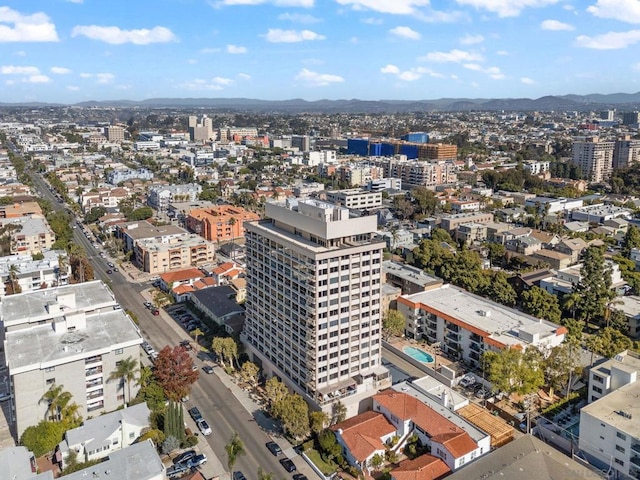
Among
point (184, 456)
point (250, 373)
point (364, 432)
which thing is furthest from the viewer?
point (250, 373)

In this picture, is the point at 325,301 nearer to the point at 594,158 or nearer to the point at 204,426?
the point at 204,426

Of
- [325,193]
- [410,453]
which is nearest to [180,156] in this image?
[325,193]

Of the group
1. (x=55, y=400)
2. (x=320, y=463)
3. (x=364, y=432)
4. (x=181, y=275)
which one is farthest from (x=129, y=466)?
A: (x=181, y=275)

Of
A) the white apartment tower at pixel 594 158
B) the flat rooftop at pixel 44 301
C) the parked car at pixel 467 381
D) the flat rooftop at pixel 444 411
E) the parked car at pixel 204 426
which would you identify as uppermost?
the white apartment tower at pixel 594 158

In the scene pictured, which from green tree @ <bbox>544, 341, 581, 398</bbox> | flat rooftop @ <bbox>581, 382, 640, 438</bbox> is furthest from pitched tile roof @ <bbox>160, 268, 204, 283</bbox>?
flat rooftop @ <bbox>581, 382, 640, 438</bbox>

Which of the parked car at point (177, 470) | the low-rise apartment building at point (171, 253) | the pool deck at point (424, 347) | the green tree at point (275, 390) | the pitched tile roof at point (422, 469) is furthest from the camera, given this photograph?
the low-rise apartment building at point (171, 253)

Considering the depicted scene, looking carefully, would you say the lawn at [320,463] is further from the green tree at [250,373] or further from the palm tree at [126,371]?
the palm tree at [126,371]

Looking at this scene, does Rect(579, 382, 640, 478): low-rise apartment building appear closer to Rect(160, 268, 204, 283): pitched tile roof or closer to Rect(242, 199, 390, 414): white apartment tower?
Rect(242, 199, 390, 414): white apartment tower

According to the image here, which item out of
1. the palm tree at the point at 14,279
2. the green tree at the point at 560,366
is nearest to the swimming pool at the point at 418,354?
the green tree at the point at 560,366
